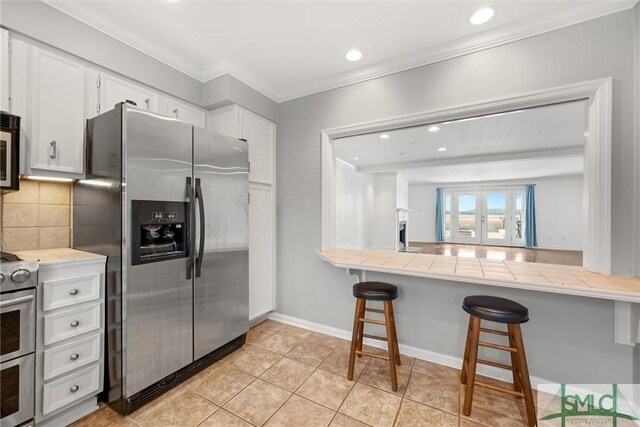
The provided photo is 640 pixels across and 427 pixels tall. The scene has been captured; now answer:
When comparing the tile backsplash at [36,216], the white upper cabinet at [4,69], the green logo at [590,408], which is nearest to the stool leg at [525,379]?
the green logo at [590,408]

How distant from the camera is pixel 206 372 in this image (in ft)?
6.63

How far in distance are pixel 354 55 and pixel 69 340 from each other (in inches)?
115

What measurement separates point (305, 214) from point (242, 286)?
101cm

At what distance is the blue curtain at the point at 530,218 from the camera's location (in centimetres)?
859

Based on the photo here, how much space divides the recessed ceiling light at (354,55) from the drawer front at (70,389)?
9.83 feet

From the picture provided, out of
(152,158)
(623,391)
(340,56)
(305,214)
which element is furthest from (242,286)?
(623,391)

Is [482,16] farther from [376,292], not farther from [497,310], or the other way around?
[376,292]

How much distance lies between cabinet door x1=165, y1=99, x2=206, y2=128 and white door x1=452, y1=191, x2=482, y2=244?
31.7 feet

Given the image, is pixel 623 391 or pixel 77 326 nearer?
pixel 77 326

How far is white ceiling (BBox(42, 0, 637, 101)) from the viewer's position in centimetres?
174

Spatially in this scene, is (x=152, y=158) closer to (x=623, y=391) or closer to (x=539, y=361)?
(x=539, y=361)

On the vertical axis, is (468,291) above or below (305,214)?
below

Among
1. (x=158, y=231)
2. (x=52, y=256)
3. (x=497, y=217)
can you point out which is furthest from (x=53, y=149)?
(x=497, y=217)

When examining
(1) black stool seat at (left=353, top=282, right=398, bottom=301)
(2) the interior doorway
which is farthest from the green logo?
(2) the interior doorway
